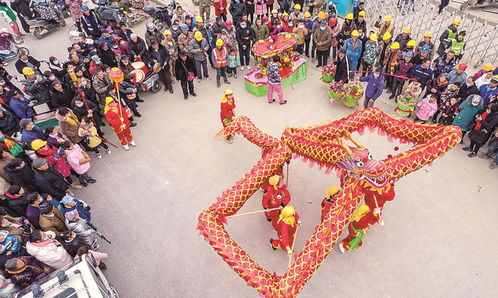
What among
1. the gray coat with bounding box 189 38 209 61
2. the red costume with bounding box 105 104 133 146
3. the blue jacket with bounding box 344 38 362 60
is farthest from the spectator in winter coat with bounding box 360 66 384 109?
the red costume with bounding box 105 104 133 146

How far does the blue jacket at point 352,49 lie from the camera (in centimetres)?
848

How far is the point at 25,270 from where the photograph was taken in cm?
436

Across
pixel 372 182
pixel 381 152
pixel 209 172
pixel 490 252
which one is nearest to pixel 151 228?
pixel 209 172

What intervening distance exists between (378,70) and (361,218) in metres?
3.99

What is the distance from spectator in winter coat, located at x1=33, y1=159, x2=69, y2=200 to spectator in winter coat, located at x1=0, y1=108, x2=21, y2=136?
6.76ft

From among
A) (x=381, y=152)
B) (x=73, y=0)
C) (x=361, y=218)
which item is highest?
(x=73, y=0)

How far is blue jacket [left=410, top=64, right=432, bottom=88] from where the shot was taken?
7434 millimetres

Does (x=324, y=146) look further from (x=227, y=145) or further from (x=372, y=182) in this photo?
(x=227, y=145)

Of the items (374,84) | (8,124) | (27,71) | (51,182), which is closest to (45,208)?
(51,182)

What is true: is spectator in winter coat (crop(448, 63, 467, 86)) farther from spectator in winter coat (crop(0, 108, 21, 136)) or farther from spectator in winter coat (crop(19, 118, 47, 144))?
spectator in winter coat (crop(0, 108, 21, 136))

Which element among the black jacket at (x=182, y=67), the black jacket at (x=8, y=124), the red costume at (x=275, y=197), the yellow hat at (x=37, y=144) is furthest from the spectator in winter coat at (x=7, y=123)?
the red costume at (x=275, y=197)

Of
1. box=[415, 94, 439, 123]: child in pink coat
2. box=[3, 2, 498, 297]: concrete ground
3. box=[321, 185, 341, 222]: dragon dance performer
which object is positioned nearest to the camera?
box=[321, 185, 341, 222]: dragon dance performer

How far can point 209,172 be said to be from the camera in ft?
23.1

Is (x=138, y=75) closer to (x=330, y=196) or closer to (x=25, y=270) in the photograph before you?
(x=25, y=270)
